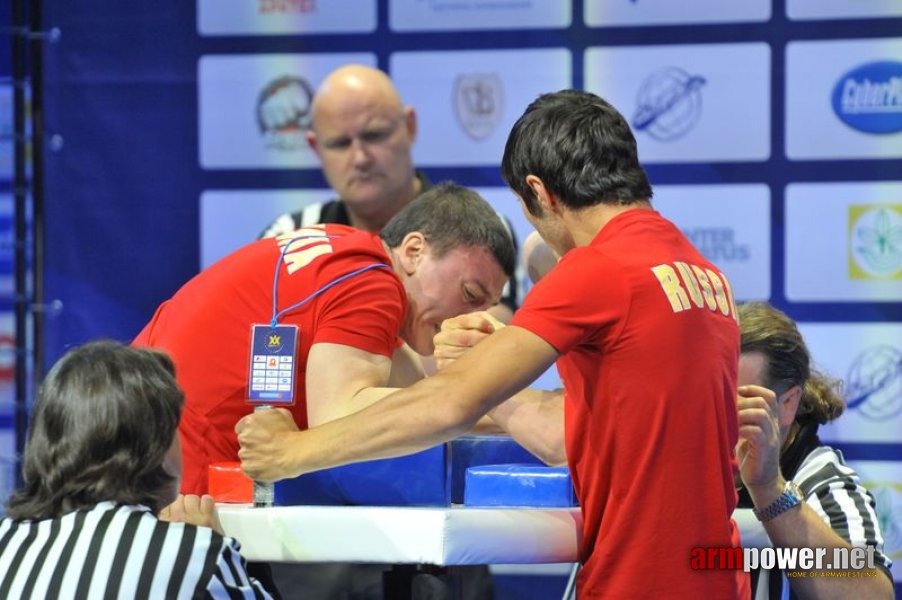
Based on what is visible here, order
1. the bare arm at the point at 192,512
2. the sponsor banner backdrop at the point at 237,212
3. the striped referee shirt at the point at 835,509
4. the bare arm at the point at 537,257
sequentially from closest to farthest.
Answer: the bare arm at the point at 192,512 → the striped referee shirt at the point at 835,509 → the bare arm at the point at 537,257 → the sponsor banner backdrop at the point at 237,212

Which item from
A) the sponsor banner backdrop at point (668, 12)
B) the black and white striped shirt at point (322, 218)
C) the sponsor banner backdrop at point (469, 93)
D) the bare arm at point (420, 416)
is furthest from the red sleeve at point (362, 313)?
the sponsor banner backdrop at point (668, 12)

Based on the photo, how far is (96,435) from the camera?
1.76 meters

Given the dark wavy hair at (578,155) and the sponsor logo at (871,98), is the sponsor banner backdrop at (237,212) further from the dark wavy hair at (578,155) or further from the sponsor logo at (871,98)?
the dark wavy hair at (578,155)

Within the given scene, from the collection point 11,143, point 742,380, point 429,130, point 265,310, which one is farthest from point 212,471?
point 11,143

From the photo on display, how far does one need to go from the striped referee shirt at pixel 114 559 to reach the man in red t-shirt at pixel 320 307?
500 millimetres

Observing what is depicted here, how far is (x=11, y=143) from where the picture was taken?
4480 millimetres

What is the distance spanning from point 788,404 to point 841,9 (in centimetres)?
203

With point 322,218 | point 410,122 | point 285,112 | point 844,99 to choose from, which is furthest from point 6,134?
point 844,99

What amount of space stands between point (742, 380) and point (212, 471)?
1.04 metres

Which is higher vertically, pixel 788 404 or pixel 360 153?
pixel 360 153

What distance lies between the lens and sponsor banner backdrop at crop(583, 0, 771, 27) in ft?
13.6

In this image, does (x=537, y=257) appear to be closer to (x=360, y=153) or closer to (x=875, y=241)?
(x=360, y=153)

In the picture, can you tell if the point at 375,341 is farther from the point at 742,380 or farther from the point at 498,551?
the point at 742,380

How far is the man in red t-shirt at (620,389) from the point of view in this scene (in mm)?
1903
